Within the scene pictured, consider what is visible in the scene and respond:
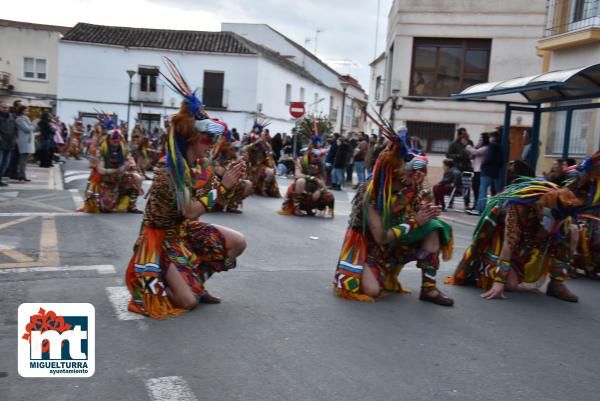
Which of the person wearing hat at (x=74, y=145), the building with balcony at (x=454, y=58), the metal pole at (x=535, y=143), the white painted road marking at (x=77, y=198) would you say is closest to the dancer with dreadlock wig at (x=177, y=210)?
the white painted road marking at (x=77, y=198)

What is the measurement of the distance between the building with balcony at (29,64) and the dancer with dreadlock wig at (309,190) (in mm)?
34763

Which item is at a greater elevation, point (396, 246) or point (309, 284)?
point (396, 246)

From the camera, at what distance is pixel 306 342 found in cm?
423

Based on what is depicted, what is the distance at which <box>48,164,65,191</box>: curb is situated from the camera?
13566 mm

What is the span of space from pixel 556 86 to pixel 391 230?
19.8 ft

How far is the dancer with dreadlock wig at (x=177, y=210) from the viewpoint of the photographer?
4.58 meters

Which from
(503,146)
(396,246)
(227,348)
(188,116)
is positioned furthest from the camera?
(503,146)

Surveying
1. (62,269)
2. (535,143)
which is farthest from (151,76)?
(62,269)

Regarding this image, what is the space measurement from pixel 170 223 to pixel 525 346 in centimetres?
288

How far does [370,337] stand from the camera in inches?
175

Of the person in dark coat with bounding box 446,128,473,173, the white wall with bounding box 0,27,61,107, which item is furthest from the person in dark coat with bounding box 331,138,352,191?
the white wall with bounding box 0,27,61,107

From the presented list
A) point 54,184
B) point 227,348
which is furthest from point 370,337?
point 54,184

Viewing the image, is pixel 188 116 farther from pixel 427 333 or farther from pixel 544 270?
pixel 544 270

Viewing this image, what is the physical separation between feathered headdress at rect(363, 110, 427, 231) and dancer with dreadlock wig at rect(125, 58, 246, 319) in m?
1.26
